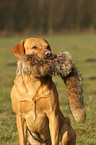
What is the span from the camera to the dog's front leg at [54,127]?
422cm

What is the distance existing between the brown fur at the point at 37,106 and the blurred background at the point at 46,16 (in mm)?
32984

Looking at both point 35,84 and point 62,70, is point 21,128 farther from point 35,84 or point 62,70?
point 62,70

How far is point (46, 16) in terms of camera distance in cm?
4125

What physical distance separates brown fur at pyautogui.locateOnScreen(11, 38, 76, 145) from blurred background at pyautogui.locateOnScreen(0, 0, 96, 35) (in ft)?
108

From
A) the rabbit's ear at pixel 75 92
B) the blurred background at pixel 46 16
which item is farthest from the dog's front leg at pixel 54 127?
the blurred background at pixel 46 16

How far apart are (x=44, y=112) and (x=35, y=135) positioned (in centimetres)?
48

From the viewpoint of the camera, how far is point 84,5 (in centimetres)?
4350

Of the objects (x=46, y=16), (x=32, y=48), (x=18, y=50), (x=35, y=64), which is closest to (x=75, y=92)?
(x=35, y=64)

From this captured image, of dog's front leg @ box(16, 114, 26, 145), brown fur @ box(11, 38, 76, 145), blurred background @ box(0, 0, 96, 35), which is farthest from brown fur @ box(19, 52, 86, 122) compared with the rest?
blurred background @ box(0, 0, 96, 35)

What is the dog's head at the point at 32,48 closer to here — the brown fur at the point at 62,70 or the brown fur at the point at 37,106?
the brown fur at the point at 37,106

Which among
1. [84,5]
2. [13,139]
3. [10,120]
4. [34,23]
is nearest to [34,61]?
[13,139]

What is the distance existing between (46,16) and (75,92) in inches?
1487

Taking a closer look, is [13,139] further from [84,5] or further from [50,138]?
[84,5]

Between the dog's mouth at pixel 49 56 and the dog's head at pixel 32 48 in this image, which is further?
the dog's head at pixel 32 48
